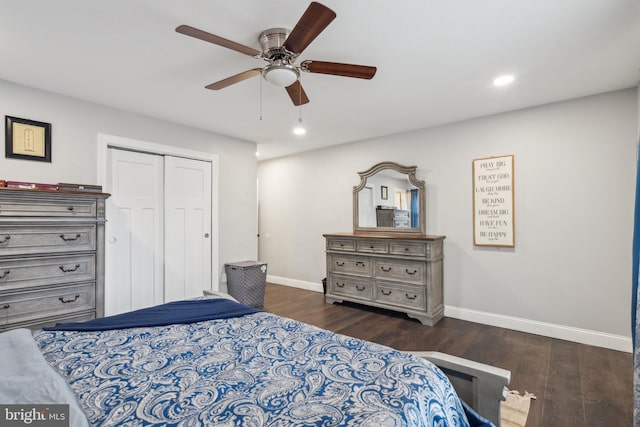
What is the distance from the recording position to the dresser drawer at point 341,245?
13.6 ft

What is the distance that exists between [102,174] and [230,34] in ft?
7.27

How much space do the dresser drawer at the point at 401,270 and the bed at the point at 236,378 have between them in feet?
7.49

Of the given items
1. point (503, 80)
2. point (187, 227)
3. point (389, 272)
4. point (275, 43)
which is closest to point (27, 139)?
point (187, 227)

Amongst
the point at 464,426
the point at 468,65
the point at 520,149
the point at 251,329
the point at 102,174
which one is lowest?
the point at 464,426

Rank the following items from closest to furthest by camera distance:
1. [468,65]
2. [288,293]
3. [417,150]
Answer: [468,65] → [417,150] → [288,293]

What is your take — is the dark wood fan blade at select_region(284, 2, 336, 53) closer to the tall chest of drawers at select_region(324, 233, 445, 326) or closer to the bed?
the bed

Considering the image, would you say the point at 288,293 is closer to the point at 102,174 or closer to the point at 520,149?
the point at 102,174

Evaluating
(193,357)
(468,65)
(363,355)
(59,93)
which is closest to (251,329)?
(193,357)

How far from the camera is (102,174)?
10.5 feet

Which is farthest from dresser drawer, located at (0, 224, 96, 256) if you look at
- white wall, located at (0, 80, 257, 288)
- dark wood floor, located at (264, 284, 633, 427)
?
dark wood floor, located at (264, 284, 633, 427)

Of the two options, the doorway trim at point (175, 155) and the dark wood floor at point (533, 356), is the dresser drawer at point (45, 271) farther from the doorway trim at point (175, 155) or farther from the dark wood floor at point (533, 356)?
the dark wood floor at point (533, 356)

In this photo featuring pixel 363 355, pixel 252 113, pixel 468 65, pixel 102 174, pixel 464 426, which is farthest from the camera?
pixel 252 113

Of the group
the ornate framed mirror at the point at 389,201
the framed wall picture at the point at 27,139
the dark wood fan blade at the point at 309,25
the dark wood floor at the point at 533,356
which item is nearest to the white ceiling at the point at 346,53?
the dark wood fan blade at the point at 309,25

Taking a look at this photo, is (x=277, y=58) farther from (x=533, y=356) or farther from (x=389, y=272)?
(x=533, y=356)
